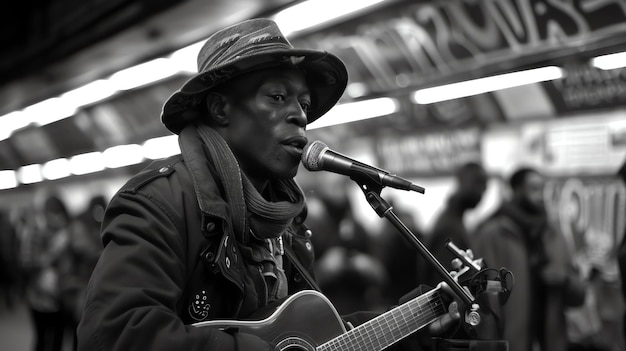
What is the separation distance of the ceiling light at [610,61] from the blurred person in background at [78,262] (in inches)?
155

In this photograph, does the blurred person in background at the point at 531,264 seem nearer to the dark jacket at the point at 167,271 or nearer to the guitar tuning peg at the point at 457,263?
the guitar tuning peg at the point at 457,263

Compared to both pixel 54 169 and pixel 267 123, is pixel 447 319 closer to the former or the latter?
pixel 267 123

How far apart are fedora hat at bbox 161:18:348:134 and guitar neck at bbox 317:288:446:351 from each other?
2.54 feet

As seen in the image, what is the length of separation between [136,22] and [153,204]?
5.03 metres

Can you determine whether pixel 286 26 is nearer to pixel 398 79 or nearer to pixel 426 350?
pixel 398 79

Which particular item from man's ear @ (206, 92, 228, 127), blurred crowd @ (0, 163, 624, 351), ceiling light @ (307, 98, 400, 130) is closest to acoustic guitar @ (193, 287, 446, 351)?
man's ear @ (206, 92, 228, 127)

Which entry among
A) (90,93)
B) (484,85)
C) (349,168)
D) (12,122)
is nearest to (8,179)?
(12,122)

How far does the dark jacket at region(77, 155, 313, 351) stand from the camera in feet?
5.19

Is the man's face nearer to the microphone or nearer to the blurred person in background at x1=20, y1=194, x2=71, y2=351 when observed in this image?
the microphone

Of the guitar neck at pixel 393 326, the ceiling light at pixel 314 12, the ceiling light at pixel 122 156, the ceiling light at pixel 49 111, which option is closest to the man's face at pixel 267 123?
the guitar neck at pixel 393 326

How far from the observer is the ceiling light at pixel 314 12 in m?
5.49

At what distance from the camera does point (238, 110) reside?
1989 millimetres

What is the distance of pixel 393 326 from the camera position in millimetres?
1955

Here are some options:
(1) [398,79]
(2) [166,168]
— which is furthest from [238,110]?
(1) [398,79]
